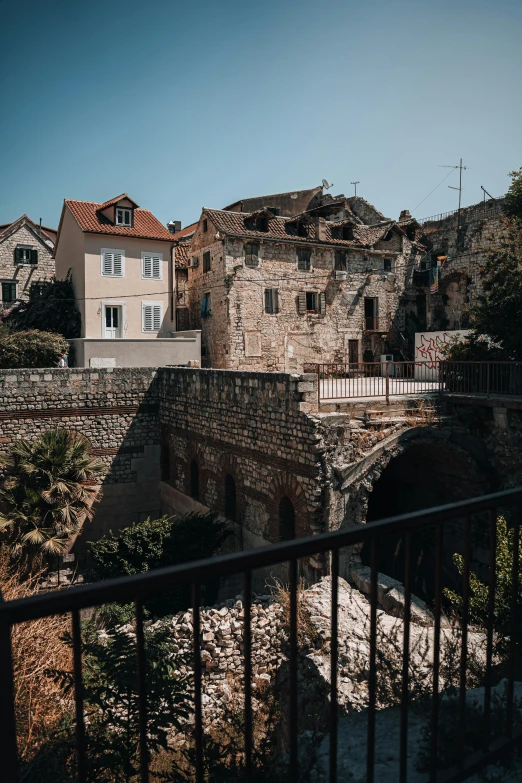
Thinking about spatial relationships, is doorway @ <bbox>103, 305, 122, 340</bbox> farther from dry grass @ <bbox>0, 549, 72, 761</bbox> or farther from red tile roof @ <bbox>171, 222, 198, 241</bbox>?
dry grass @ <bbox>0, 549, 72, 761</bbox>

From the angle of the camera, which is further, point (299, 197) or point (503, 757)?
point (299, 197)

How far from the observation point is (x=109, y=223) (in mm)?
26625

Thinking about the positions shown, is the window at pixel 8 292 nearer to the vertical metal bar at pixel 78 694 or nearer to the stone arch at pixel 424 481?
the stone arch at pixel 424 481

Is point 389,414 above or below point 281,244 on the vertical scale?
Result: below

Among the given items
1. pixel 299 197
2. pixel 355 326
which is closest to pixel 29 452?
pixel 355 326

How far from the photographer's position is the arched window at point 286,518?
13.0m

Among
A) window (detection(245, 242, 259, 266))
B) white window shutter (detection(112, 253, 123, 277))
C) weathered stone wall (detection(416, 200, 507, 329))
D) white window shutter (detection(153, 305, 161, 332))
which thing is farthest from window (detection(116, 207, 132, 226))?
weathered stone wall (detection(416, 200, 507, 329))

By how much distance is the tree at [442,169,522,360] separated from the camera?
14.5 m

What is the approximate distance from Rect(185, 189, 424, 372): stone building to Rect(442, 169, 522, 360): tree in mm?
13550

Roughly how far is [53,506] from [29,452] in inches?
76.2

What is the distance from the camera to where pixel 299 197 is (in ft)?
118

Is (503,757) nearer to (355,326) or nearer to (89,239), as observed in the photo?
(89,239)

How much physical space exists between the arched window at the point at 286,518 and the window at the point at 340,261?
19.4m

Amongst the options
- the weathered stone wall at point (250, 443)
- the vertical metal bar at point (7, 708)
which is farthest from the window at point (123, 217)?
the vertical metal bar at point (7, 708)
